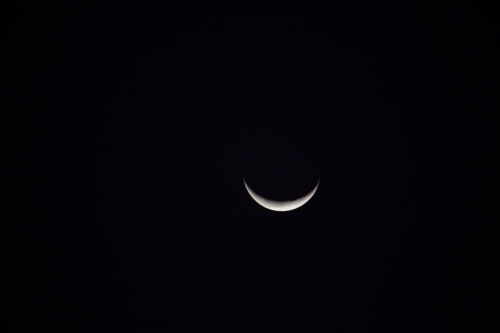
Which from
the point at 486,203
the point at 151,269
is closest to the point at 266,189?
the point at 151,269

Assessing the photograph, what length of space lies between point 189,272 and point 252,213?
1.28 metres

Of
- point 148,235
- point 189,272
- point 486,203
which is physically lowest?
point 189,272

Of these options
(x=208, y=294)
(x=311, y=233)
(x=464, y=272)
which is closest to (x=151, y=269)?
(x=208, y=294)

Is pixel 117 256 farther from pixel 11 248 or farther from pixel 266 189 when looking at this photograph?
pixel 266 189

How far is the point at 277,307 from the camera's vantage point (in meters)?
4.50

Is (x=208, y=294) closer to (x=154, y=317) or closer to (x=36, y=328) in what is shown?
(x=154, y=317)

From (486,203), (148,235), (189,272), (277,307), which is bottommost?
(277,307)

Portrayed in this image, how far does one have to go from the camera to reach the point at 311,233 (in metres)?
4.38

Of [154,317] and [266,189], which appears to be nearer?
[266,189]

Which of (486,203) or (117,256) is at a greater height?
(486,203)

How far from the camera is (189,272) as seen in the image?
4.45 metres

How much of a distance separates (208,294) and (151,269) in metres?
0.91

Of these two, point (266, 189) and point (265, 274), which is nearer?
point (266, 189)

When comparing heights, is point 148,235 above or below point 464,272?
above
